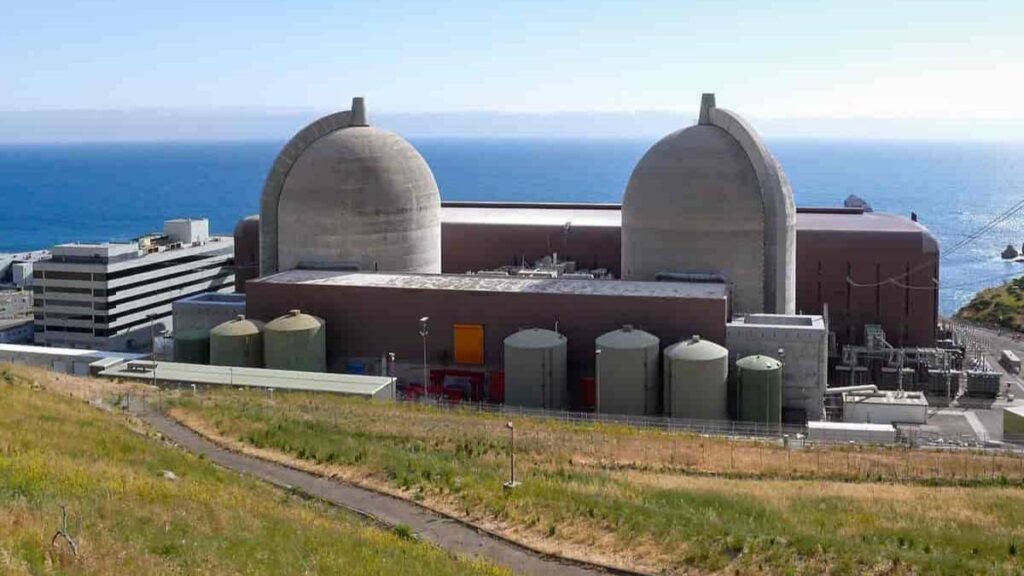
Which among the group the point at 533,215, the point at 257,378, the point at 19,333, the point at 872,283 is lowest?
the point at 19,333

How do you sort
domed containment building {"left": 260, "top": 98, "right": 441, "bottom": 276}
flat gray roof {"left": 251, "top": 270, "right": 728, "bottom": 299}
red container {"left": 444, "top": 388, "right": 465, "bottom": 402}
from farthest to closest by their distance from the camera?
domed containment building {"left": 260, "top": 98, "right": 441, "bottom": 276} → flat gray roof {"left": 251, "top": 270, "right": 728, "bottom": 299} → red container {"left": 444, "top": 388, "right": 465, "bottom": 402}

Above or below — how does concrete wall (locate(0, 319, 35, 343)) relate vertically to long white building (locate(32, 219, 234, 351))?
below

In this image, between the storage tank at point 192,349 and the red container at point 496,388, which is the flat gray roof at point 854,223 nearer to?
the red container at point 496,388

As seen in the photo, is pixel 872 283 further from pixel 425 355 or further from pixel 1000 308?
pixel 1000 308

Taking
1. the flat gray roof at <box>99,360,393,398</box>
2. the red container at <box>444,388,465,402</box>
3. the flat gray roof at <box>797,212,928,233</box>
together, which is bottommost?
the red container at <box>444,388,465,402</box>

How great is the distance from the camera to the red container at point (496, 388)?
4188 centimetres

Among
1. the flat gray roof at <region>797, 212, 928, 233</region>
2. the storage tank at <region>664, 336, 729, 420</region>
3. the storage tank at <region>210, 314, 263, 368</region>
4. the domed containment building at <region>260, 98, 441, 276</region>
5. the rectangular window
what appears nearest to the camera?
the storage tank at <region>664, 336, 729, 420</region>

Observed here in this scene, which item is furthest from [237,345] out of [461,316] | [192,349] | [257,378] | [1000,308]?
[1000,308]

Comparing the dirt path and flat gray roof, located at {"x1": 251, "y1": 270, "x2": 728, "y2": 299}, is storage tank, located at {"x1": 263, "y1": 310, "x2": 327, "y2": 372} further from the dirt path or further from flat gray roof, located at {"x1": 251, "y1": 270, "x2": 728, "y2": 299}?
the dirt path

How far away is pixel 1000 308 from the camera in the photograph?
8281 centimetres

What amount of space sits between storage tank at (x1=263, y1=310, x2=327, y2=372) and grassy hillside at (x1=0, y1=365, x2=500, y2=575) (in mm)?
18449

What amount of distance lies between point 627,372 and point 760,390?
194 inches

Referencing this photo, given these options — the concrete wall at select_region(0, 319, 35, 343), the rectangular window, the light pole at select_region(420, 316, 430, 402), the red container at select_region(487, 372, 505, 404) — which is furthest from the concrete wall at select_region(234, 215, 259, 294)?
the concrete wall at select_region(0, 319, 35, 343)

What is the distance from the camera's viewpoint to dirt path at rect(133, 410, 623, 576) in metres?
18.5
